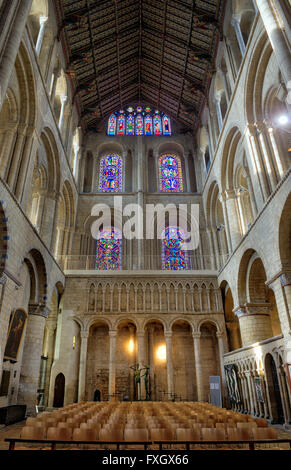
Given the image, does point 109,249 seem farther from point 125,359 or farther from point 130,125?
point 130,125

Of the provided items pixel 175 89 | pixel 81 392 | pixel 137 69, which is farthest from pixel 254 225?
pixel 137 69

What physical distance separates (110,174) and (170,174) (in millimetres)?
4627

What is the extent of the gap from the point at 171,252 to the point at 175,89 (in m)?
12.1

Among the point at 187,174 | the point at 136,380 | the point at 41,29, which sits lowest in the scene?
the point at 136,380

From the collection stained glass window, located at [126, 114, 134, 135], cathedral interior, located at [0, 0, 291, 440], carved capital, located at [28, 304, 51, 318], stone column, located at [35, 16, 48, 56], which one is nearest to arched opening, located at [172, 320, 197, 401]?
cathedral interior, located at [0, 0, 291, 440]

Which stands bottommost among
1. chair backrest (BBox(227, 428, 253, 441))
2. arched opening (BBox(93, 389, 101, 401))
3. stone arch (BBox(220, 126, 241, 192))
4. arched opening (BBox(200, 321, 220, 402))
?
chair backrest (BBox(227, 428, 253, 441))

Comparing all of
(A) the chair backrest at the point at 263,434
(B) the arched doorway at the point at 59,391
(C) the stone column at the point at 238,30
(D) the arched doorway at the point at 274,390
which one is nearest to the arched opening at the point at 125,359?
(B) the arched doorway at the point at 59,391

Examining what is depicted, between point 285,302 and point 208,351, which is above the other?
point 285,302

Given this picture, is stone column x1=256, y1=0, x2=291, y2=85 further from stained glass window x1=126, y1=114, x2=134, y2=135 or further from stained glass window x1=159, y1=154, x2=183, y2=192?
stained glass window x1=126, y1=114, x2=134, y2=135

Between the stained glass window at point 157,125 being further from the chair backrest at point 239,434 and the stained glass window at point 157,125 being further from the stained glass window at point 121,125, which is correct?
the chair backrest at point 239,434

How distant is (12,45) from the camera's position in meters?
9.81

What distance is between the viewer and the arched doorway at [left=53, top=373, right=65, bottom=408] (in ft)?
50.6

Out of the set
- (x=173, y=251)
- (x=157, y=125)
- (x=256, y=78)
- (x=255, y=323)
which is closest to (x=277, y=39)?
(x=256, y=78)

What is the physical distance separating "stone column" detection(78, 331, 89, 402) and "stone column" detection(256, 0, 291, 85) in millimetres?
14447
